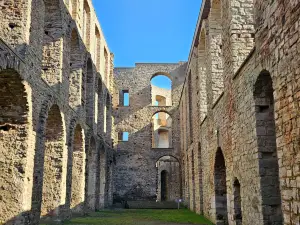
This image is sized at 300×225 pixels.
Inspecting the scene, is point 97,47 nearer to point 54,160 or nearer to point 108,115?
point 108,115

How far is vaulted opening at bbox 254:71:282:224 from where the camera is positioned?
6.59m

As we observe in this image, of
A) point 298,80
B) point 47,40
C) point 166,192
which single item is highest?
point 47,40

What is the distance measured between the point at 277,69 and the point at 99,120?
14.9 meters

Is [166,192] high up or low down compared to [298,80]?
down

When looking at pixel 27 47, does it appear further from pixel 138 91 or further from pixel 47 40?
pixel 138 91

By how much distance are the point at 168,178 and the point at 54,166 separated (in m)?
20.0

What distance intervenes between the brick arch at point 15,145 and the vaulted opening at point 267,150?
5566mm

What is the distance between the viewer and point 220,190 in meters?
11.5

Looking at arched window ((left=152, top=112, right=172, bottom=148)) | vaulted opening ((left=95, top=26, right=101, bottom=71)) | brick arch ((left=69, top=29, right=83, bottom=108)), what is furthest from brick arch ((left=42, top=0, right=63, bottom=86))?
arched window ((left=152, top=112, right=172, bottom=148))

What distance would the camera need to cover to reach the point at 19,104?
9.03 m

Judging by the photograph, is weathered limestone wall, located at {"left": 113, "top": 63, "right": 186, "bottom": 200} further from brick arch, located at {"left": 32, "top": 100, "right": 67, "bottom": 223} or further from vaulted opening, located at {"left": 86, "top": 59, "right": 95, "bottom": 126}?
brick arch, located at {"left": 32, "top": 100, "right": 67, "bottom": 223}

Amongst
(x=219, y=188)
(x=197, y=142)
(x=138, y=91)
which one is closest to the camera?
(x=219, y=188)

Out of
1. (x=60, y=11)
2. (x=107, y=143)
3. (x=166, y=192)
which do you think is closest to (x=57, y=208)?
(x=60, y=11)

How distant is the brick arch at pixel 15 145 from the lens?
28.3 feet
